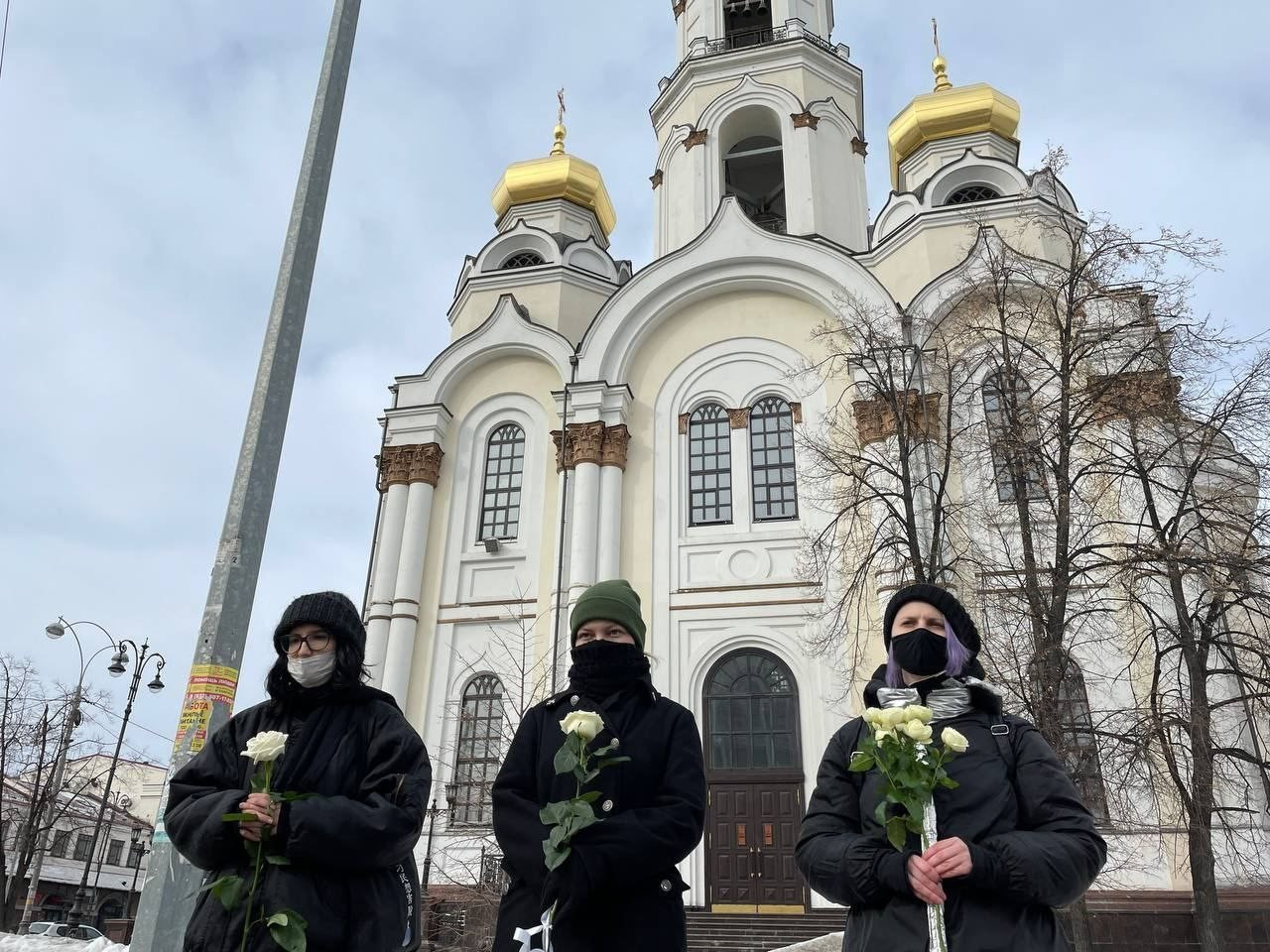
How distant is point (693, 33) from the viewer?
27.6 meters

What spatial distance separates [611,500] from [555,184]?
10464 millimetres

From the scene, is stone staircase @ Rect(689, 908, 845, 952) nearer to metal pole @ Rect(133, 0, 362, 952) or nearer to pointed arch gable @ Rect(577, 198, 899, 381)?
pointed arch gable @ Rect(577, 198, 899, 381)

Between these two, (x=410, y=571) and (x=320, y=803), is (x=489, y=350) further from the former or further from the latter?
(x=320, y=803)

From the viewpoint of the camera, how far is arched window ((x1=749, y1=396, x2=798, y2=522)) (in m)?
18.2

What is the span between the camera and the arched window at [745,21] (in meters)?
26.9

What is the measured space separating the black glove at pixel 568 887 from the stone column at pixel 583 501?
1427cm

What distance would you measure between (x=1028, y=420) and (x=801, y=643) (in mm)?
6512

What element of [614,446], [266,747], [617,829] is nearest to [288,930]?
[266,747]

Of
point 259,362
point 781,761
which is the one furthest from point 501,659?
point 259,362

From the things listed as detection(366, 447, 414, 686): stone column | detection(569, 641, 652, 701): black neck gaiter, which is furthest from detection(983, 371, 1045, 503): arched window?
detection(366, 447, 414, 686): stone column

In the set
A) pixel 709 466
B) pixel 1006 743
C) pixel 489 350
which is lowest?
pixel 1006 743

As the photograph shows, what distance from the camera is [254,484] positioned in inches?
221

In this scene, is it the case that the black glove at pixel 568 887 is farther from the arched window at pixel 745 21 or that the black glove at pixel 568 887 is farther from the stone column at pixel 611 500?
the arched window at pixel 745 21

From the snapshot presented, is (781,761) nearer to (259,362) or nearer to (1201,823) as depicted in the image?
(1201,823)
